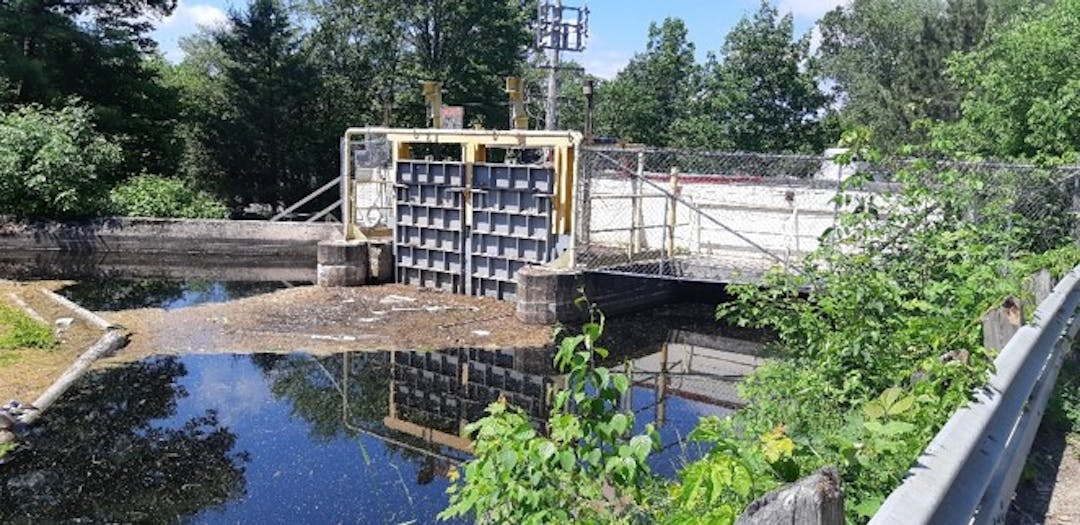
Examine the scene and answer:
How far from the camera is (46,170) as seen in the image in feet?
63.3

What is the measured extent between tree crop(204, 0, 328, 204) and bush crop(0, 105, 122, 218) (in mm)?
8716

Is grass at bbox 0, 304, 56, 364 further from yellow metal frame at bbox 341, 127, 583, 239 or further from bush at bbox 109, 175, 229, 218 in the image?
bush at bbox 109, 175, 229, 218

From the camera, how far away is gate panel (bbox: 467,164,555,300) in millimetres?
13852

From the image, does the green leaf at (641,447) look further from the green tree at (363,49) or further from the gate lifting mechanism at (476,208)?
the green tree at (363,49)

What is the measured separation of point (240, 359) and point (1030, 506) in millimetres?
9655

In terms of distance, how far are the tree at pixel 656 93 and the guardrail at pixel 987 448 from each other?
3564 cm

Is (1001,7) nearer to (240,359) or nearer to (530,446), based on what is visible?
(240,359)

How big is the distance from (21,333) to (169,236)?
9.59 meters

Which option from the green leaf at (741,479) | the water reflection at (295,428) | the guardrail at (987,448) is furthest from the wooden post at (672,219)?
the green leaf at (741,479)

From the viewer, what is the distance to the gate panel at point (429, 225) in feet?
49.4

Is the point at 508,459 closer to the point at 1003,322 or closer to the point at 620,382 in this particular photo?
the point at 620,382

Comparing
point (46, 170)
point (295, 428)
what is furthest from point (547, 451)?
point (46, 170)

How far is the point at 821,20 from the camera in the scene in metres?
62.3

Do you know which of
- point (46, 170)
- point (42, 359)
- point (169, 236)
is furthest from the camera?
point (169, 236)
